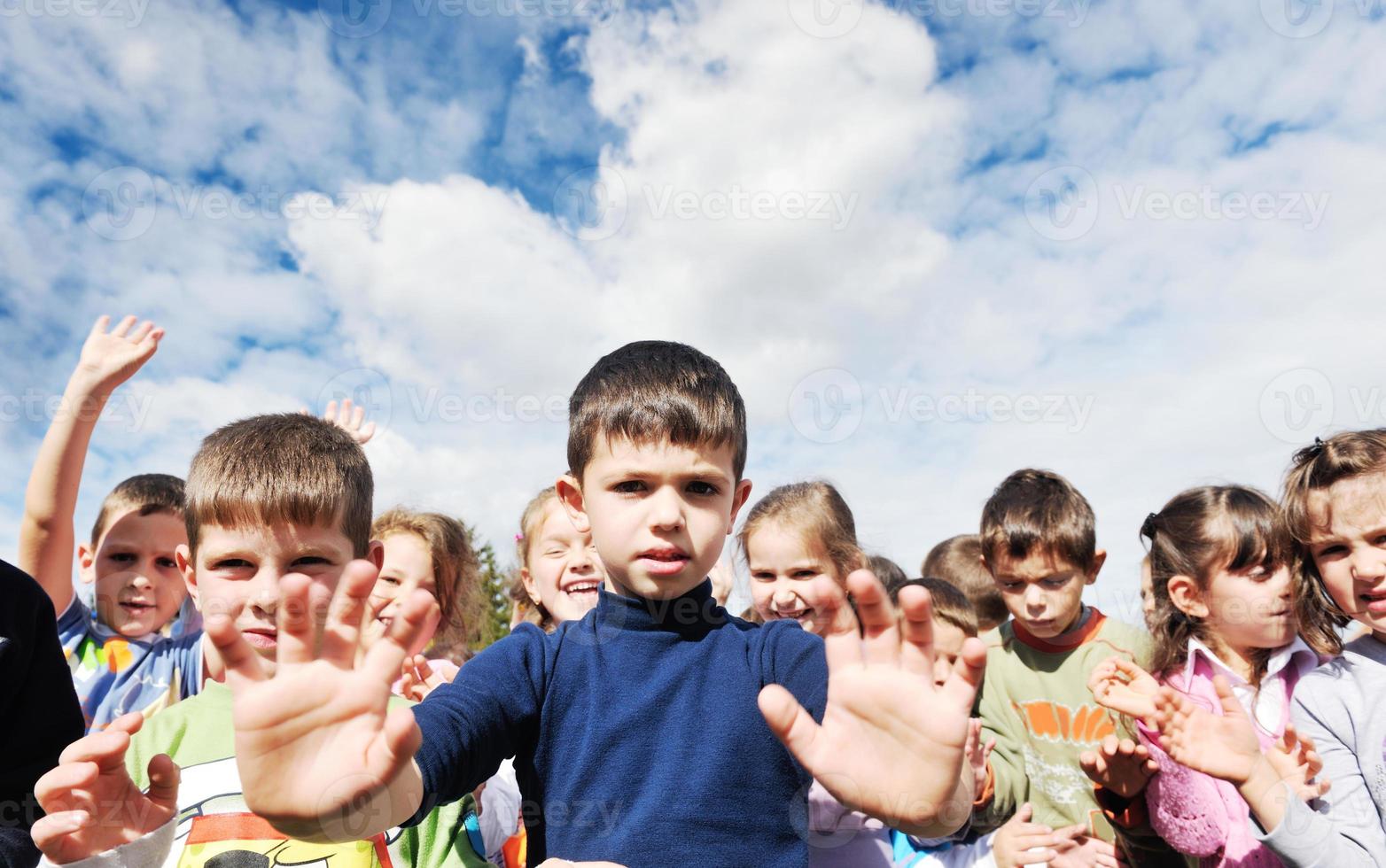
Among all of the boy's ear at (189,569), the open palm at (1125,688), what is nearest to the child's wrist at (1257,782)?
the open palm at (1125,688)

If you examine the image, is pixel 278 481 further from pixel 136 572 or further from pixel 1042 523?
pixel 1042 523

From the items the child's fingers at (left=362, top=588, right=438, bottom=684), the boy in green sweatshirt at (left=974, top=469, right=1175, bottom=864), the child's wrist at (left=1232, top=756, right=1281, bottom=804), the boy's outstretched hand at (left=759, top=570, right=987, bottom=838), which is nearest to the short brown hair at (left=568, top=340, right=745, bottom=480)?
the boy's outstretched hand at (left=759, top=570, right=987, bottom=838)

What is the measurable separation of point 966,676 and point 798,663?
48cm

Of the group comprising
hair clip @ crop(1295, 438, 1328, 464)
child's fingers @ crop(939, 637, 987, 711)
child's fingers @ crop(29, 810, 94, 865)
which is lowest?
child's fingers @ crop(29, 810, 94, 865)

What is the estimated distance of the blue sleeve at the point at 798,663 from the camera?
183cm

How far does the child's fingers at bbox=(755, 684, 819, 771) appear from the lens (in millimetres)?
1545

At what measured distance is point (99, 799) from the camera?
1706 millimetres

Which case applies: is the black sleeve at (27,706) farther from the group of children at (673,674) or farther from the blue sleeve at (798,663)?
the blue sleeve at (798,663)

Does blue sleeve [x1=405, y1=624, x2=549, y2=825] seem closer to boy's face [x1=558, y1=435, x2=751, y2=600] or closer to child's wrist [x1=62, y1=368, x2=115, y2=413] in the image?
boy's face [x1=558, y1=435, x2=751, y2=600]

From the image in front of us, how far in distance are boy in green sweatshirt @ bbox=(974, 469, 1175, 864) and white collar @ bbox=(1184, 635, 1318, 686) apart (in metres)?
0.57

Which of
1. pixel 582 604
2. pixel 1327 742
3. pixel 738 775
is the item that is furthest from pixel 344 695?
pixel 1327 742

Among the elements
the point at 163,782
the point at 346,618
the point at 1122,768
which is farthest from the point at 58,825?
the point at 1122,768

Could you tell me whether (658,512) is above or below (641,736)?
above

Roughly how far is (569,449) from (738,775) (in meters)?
0.99
